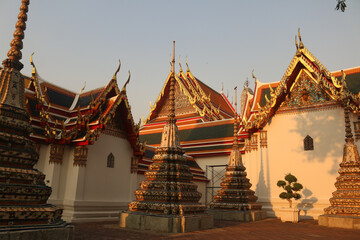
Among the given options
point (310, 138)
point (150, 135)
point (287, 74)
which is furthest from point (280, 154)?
point (150, 135)

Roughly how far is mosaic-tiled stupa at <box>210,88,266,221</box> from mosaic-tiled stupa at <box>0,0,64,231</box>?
7980 mm

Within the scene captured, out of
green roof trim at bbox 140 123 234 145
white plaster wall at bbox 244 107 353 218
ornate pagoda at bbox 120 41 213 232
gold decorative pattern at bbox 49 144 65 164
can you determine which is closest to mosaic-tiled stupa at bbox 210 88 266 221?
white plaster wall at bbox 244 107 353 218

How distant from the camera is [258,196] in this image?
44.8 feet

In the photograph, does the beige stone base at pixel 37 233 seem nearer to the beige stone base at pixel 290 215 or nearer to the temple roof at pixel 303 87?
the beige stone base at pixel 290 215

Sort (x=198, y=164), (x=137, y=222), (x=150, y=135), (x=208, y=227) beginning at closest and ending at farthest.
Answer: (x=137, y=222)
(x=208, y=227)
(x=198, y=164)
(x=150, y=135)

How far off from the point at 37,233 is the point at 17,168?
1002mm

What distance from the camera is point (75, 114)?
11.6m

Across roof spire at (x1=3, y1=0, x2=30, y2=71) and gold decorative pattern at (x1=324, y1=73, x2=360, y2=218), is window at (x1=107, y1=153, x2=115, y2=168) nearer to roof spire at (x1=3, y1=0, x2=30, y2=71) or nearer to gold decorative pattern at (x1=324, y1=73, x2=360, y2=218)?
roof spire at (x1=3, y1=0, x2=30, y2=71)

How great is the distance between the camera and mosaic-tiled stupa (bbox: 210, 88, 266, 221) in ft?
37.1

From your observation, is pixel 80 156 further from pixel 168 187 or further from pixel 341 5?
pixel 341 5

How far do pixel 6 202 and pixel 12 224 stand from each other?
0.31 metres

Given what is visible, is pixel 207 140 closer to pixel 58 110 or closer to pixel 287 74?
pixel 287 74

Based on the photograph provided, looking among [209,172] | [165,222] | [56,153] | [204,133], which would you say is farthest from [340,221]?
[204,133]

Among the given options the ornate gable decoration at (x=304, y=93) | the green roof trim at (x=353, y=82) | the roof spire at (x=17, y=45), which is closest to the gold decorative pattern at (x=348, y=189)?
the ornate gable decoration at (x=304, y=93)
